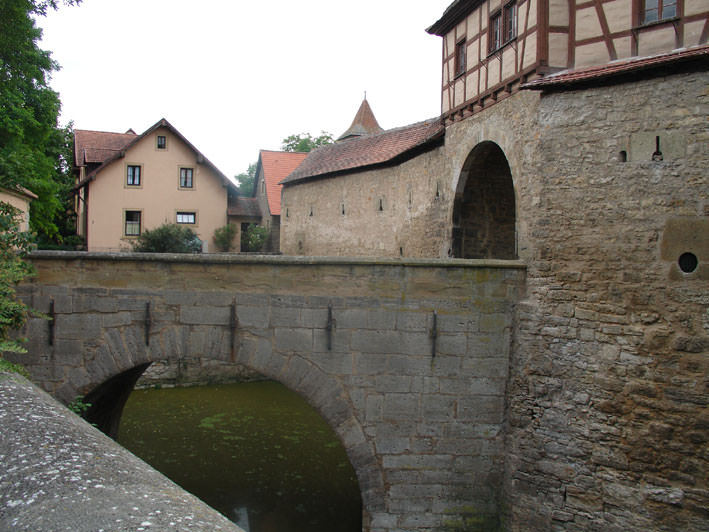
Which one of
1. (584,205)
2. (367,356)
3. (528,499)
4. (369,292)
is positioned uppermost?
(584,205)

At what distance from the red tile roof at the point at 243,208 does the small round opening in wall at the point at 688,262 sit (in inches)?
1019

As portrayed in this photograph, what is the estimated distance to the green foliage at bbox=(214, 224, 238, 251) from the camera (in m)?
29.3

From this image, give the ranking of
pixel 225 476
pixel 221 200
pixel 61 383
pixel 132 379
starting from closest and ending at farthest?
pixel 61 383, pixel 132 379, pixel 225 476, pixel 221 200

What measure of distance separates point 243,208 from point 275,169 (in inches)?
139

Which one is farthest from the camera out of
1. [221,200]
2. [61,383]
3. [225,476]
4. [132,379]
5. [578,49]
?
[221,200]

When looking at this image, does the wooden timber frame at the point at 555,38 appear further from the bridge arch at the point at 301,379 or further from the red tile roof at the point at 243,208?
the red tile roof at the point at 243,208

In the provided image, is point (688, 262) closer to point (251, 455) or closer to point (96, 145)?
point (251, 455)

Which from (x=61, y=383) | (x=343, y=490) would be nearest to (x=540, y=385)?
(x=343, y=490)

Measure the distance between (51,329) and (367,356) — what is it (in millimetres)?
3858

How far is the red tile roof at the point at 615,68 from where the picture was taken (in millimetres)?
6906

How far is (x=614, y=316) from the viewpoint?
24.2 ft

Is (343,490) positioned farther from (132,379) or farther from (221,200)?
(221,200)

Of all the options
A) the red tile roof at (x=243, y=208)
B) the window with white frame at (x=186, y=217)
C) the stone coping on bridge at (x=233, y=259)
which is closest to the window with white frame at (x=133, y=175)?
the window with white frame at (x=186, y=217)

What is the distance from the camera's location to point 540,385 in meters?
7.69
